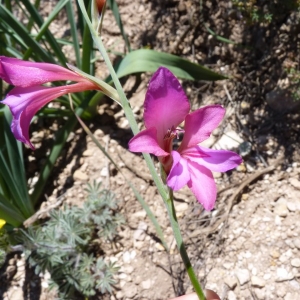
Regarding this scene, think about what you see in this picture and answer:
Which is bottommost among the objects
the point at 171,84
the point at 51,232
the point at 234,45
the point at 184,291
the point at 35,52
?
the point at 184,291

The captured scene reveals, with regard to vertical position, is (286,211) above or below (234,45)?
below

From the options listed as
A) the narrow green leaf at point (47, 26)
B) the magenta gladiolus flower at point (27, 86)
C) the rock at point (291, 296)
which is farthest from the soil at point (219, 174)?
the magenta gladiolus flower at point (27, 86)

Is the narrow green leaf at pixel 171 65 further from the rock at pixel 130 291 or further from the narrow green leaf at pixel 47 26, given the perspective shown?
the rock at pixel 130 291

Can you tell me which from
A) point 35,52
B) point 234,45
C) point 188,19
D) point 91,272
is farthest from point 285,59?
point 91,272

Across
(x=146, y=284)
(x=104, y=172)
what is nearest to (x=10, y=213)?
(x=104, y=172)

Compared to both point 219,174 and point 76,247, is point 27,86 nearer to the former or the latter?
point 76,247

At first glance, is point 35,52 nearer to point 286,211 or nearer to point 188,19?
point 188,19
